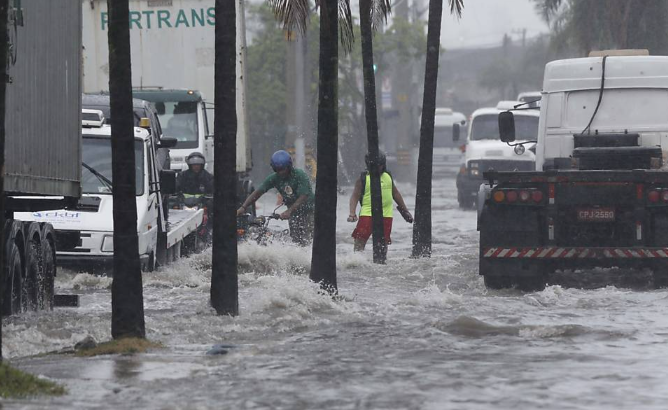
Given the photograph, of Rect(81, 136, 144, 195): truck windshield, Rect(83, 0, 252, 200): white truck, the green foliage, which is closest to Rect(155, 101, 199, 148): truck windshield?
Rect(83, 0, 252, 200): white truck

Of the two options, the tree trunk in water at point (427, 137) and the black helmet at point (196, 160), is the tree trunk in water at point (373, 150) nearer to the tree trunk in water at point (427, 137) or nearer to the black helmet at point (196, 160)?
the tree trunk in water at point (427, 137)

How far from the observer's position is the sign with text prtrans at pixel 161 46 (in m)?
26.0

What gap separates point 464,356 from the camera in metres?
10.9

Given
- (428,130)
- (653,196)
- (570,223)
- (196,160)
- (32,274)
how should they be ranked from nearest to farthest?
(32,274) < (653,196) < (570,223) < (428,130) < (196,160)

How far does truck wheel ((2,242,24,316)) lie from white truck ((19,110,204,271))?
2448mm

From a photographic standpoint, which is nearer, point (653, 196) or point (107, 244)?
point (653, 196)

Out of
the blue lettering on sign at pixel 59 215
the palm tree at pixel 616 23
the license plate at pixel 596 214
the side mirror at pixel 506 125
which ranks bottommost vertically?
the blue lettering on sign at pixel 59 215

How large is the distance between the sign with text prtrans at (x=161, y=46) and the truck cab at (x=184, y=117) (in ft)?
4.13

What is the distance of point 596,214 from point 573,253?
0.49 meters

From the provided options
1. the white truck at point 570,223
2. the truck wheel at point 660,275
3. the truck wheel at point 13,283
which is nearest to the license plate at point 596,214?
the white truck at point 570,223

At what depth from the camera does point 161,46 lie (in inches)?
1033

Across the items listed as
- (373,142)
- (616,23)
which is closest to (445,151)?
(616,23)

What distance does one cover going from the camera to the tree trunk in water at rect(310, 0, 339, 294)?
14.2 metres

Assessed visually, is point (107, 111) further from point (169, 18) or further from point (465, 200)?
point (465, 200)
